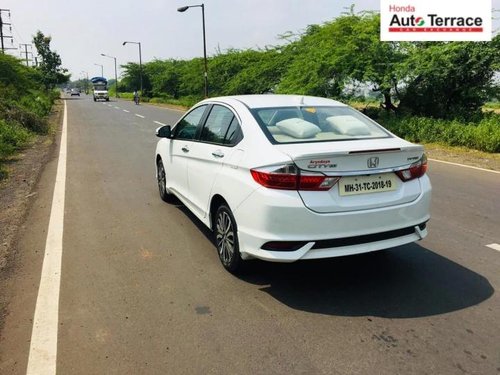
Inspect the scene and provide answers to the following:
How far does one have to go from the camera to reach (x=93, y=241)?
5250mm

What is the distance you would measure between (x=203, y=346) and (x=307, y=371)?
2.40 feet

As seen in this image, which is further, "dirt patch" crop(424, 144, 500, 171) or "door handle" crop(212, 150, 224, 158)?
"dirt patch" crop(424, 144, 500, 171)

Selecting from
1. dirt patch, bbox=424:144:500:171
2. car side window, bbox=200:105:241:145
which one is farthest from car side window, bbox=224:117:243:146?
dirt patch, bbox=424:144:500:171

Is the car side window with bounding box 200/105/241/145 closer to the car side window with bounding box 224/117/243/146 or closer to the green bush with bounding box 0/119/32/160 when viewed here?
the car side window with bounding box 224/117/243/146

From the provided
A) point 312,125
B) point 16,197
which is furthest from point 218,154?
point 16,197

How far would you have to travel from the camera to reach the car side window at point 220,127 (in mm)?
4445

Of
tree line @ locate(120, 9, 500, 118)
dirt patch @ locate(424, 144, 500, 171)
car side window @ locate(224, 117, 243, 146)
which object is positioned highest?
tree line @ locate(120, 9, 500, 118)

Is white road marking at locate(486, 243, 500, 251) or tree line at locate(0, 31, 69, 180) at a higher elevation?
tree line at locate(0, 31, 69, 180)

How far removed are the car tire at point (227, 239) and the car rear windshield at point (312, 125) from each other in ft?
2.75

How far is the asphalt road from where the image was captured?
298cm

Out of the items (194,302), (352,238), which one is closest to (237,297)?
(194,302)

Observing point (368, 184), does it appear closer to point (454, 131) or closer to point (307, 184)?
point (307, 184)

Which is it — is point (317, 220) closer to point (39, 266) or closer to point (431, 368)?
point (431, 368)

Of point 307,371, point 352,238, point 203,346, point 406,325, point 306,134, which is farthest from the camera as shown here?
point 306,134
